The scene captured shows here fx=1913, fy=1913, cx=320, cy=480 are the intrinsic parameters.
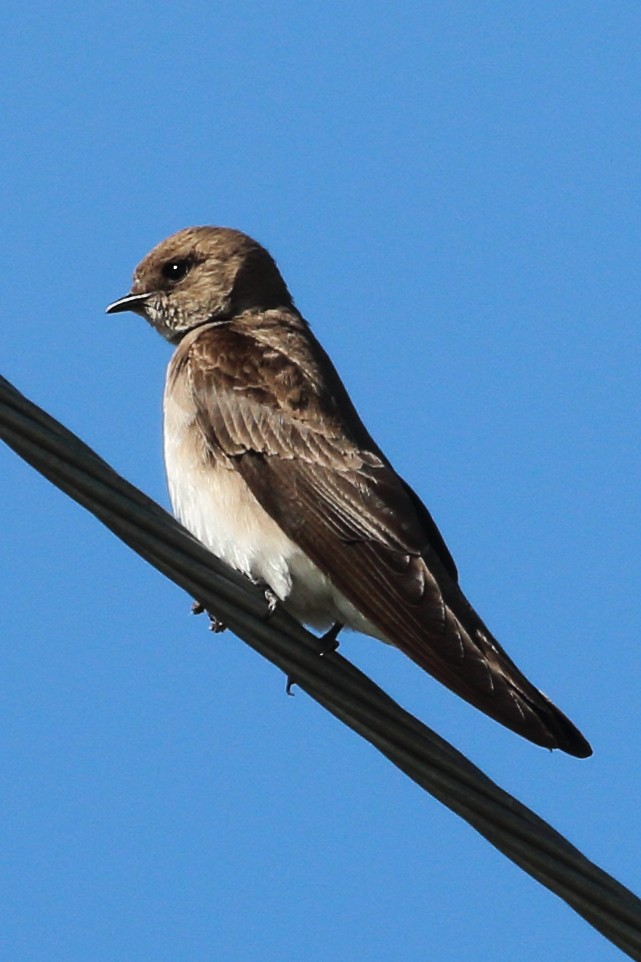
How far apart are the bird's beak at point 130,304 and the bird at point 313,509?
0.48m

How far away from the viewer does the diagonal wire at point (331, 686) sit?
465cm

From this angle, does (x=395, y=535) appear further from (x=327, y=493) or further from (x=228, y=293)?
(x=228, y=293)

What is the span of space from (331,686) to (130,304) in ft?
14.4

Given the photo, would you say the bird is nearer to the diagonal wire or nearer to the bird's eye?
the bird's eye

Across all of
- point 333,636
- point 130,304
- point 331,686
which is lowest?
point 331,686

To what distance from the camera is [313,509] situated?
7086mm

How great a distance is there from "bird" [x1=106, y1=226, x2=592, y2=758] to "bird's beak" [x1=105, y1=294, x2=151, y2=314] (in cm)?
48

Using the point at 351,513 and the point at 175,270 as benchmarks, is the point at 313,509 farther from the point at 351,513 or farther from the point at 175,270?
the point at 175,270

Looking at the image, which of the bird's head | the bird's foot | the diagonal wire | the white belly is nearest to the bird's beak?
the bird's head

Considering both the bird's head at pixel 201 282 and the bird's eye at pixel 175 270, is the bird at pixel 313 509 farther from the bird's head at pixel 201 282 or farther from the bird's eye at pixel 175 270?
the bird's eye at pixel 175 270

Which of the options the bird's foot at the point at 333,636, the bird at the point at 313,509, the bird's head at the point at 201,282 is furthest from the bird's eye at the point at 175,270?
the bird's foot at the point at 333,636

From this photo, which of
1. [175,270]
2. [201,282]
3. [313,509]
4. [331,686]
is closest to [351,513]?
[313,509]

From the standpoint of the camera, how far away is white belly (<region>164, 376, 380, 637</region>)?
7027 mm

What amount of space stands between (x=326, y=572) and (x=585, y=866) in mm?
2367
